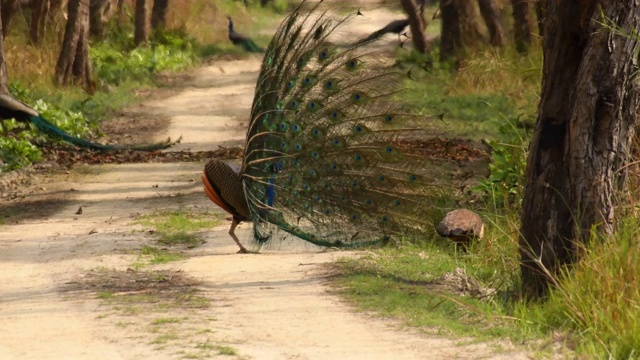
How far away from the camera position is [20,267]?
970cm

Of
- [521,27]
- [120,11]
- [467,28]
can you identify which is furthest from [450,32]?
[120,11]

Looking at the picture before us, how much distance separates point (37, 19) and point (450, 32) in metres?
9.10

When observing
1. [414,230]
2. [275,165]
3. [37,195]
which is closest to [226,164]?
[275,165]

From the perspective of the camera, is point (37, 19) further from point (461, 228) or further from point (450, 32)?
point (461, 228)

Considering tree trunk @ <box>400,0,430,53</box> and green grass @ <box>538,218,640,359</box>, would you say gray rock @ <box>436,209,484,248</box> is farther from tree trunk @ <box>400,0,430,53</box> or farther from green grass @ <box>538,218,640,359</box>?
tree trunk @ <box>400,0,430,53</box>

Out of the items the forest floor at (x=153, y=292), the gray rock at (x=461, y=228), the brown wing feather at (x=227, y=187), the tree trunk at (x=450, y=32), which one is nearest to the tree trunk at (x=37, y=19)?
the tree trunk at (x=450, y=32)

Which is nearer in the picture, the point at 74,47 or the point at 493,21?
the point at 74,47

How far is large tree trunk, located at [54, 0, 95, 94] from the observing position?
78.0 feet

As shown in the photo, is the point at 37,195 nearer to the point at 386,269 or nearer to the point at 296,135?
the point at 296,135

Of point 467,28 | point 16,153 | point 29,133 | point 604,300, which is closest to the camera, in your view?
point 604,300

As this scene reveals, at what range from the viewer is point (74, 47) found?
23953mm

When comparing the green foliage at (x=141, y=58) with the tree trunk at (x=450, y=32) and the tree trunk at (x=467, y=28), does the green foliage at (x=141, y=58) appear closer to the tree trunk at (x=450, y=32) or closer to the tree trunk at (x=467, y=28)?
the tree trunk at (x=450, y=32)

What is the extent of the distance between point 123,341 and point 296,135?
3388mm

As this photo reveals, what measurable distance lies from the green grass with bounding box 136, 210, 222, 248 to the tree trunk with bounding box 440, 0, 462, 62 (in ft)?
46.6
